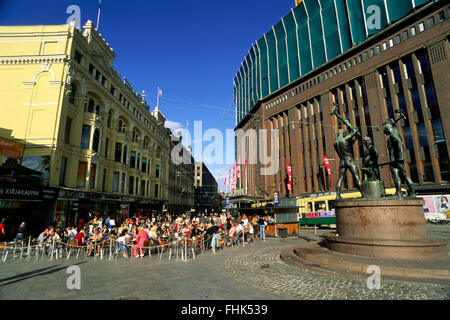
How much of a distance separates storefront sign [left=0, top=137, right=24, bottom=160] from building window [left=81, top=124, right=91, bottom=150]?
5.39 meters

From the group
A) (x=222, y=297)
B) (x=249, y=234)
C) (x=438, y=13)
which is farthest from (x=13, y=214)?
(x=438, y=13)

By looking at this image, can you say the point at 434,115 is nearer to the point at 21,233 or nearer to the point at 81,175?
the point at 21,233

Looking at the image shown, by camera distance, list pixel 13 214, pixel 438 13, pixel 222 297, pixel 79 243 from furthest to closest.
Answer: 1. pixel 438 13
2. pixel 13 214
3. pixel 79 243
4. pixel 222 297

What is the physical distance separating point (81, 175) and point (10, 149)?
6.14 metres

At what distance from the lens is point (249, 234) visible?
1781cm

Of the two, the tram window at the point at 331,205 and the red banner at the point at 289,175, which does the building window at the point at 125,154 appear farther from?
the red banner at the point at 289,175

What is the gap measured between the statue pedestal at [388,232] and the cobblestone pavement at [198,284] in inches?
68.3

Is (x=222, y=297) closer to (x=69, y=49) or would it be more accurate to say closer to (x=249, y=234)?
(x=249, y=234)

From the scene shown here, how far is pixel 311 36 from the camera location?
42.6 metres

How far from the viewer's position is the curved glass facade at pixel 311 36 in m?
32.7

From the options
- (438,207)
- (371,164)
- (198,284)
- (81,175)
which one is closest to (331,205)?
(438,207)

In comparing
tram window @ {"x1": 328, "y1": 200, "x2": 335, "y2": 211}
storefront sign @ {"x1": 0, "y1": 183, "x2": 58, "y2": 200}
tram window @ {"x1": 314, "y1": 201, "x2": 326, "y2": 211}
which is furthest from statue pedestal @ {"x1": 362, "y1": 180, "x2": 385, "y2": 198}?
storefront sign @ {"x1": 0, "y1": 183, "x2": 58, "y2": 200}

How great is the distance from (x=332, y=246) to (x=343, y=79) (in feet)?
117

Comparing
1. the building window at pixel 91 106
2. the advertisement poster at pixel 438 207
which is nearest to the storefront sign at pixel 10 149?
the building window at pixel 91 106
